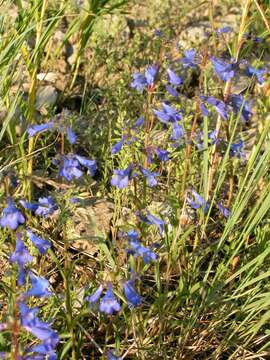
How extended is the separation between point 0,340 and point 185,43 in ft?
10.3

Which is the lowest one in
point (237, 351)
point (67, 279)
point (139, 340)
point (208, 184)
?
point (237, 351)

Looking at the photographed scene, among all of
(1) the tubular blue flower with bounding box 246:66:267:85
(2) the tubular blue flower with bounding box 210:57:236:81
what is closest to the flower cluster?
(2) the tubular blue flower with bounding box 210:57:236:81

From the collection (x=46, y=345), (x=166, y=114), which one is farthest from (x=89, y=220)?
(x=46, y=345)

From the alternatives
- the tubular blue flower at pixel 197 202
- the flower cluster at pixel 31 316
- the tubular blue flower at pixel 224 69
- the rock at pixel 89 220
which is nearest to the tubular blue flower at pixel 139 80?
the tubular blue flower at pixel 224 69

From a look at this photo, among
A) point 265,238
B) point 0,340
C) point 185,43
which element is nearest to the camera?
point 0,340

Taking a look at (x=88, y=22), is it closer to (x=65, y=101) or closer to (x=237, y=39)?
(x=65, y=101)

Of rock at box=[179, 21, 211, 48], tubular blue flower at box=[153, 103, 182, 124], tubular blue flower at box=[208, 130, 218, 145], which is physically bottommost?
rock at box=[179, 21, 211, 48]

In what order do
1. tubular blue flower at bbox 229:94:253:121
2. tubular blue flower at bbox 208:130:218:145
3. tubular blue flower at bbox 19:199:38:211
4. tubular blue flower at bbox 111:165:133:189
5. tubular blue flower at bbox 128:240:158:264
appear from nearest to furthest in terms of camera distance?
1. tubular blue flower at bbox 19:199:38:211
2. tubular blue flower at bbox 128:240:158:264
3. tubular blue flower at bbox 111:165:133:189
4. tubular blue flower at bbox 229:94:253:121
5. tubular blue flower at bbox 208:130:218:145

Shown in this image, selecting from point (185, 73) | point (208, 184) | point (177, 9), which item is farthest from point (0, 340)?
point (177, 9)

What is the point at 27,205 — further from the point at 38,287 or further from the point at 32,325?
the point at 32,325

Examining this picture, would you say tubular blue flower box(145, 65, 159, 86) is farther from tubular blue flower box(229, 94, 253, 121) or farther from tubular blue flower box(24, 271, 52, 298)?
tubular blue flower box(24, 271, 52, 298)

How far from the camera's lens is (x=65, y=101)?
3992mm

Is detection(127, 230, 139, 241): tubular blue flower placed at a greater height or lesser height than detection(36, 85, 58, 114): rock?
greater

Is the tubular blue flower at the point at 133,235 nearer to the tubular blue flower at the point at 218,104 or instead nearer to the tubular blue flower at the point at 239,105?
the tubular blue flower at the point at 218,104
